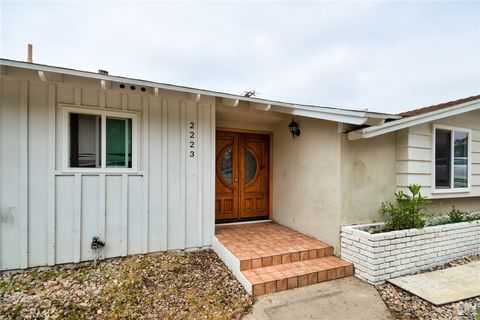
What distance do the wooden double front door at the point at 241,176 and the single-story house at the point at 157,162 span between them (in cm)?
82

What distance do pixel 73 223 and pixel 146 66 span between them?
7903mm

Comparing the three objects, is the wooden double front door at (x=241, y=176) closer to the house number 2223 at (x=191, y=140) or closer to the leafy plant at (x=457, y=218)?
the house number 2223 at (x=191, y=140)

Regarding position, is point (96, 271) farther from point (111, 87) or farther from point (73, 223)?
point (111, 87)

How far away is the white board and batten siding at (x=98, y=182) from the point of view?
9.91ft

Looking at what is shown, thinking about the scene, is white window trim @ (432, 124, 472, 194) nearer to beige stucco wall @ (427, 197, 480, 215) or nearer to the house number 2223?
beige stucco wall @ (427, 197, 480, 215)

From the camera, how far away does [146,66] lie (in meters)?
9.17

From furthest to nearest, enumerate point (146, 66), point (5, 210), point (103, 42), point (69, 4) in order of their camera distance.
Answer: point (146, 66)
point (103, 42)
point (69, 4)
point (5, 210)

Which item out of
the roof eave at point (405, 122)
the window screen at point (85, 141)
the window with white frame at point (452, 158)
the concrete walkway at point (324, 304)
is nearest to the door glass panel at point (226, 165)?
the window screen at point (85, 141)

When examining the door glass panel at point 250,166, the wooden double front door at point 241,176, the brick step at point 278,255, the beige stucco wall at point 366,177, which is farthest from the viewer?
the door glass panel at point 250,166

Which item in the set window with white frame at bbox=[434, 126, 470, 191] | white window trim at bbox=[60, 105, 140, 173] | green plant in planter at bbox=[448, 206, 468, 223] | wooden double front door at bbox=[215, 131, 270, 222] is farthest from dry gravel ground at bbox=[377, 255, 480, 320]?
white window trim at bbox=[60, 105, 140, 173]

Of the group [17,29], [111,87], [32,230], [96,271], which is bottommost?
[96,271]

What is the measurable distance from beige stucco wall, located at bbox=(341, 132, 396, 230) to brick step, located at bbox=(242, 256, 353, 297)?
0.72 metres

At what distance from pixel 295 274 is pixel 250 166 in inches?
115

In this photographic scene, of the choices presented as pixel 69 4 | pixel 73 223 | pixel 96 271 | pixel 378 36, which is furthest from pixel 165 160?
pixel 378 36
